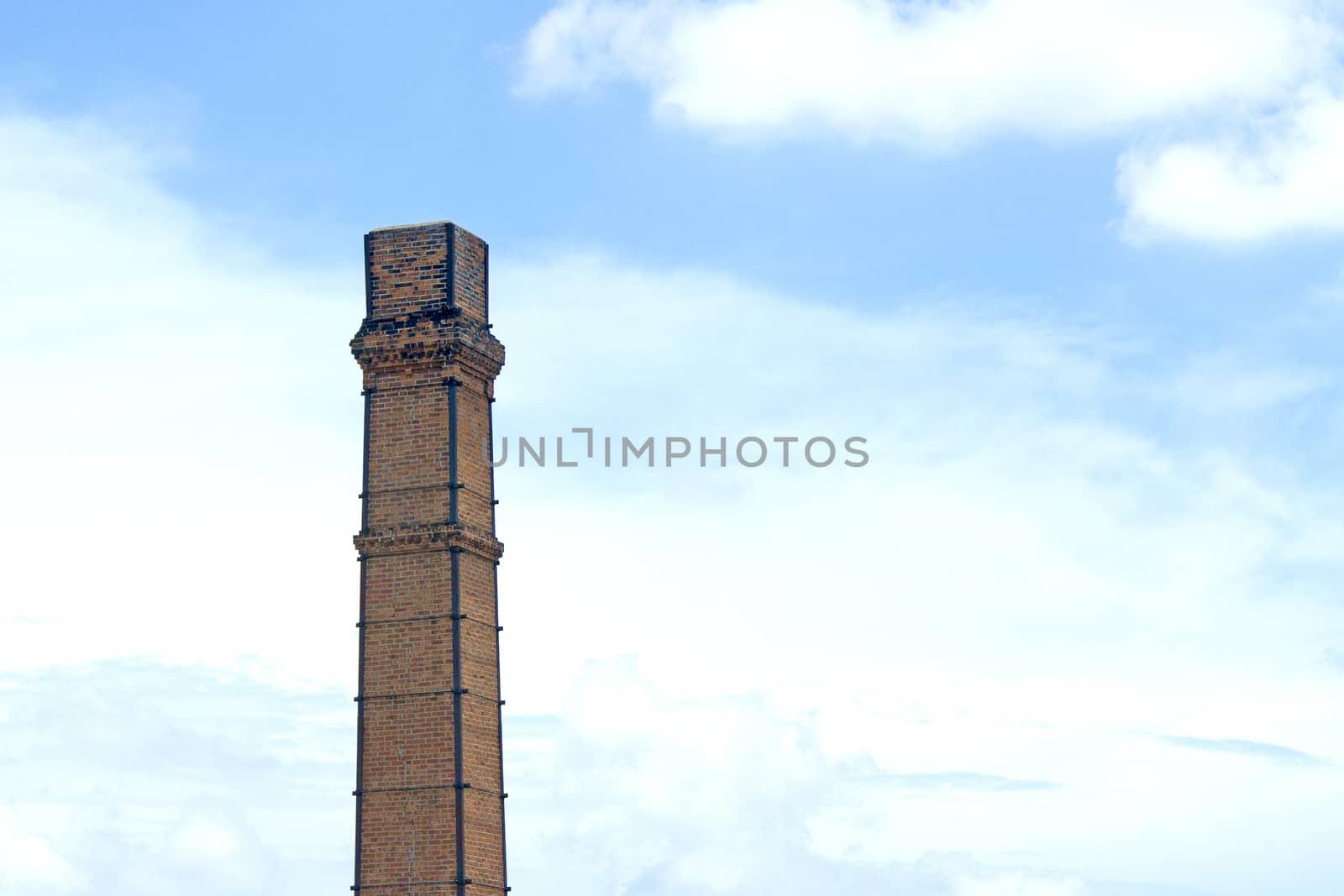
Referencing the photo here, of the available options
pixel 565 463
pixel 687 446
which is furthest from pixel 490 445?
pixel 687 446

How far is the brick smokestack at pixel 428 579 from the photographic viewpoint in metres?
22.0

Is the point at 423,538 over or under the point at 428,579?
over

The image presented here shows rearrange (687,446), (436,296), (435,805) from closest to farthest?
(435,805), (436,296), (687,446)

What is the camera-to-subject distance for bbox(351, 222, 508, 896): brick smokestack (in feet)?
72.1

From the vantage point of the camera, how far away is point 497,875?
22.3 m

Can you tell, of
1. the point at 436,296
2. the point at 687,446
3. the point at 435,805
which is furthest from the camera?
the point at 687,446

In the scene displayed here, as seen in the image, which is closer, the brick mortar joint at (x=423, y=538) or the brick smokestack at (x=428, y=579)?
the brick smokestack at (x=428, y=579)

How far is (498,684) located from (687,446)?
14.0 feet

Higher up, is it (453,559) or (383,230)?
(383,230)

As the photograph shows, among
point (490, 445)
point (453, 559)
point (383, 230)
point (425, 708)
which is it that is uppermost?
point (383, 230)

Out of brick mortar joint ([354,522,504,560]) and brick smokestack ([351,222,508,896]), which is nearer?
brick smokestack ([351,222,508,896])

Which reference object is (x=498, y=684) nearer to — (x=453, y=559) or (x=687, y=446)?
(x=453, y=559)

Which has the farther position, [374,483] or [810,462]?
[810,462]

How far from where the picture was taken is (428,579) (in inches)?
888
